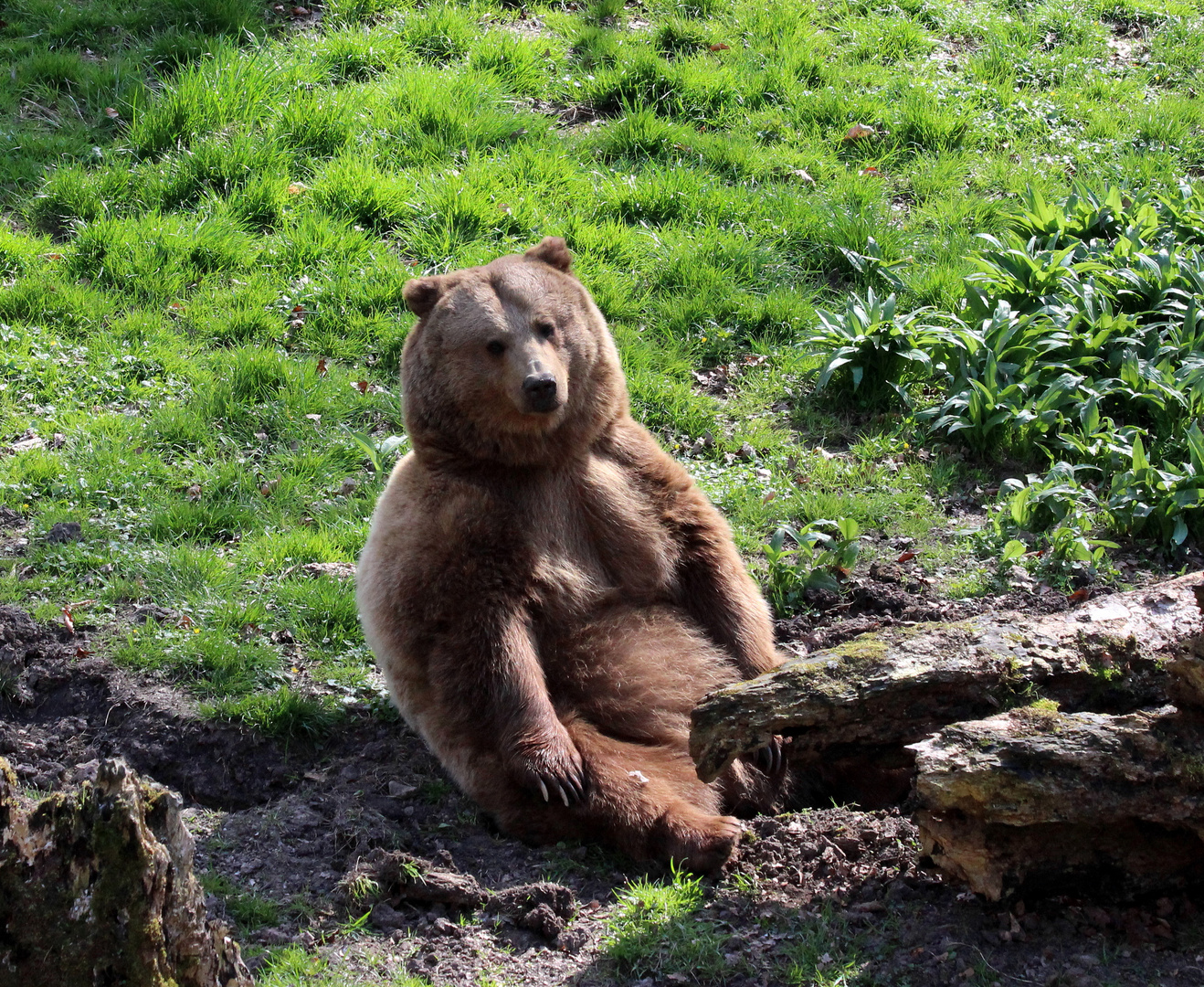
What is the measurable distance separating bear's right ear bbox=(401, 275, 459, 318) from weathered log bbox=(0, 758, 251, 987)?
9.02 feet

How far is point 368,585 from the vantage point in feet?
15.6

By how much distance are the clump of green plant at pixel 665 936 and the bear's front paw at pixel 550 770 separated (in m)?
0.45

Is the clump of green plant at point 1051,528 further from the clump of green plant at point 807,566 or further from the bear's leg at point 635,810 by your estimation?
the bear's leg at point 635,810

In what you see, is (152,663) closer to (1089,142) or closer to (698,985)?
(698,985)

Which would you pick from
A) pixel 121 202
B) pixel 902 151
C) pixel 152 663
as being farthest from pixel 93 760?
pixel 902 151

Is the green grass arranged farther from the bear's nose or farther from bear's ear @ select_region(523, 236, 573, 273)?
bear's ear @ select_region(523, 236, 573, 273)

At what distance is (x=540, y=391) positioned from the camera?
4598 mm

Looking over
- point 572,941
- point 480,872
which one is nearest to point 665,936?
point 572,941

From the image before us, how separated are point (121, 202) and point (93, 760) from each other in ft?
14.3

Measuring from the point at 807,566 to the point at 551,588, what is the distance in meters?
1.69

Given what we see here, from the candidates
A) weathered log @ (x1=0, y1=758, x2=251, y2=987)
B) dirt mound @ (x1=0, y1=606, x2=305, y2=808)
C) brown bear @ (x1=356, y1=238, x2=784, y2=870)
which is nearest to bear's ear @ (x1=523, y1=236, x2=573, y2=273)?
brown bear @ (x1=356, y1=238, x2=784, y2=870)

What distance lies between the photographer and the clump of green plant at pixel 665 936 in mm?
3537

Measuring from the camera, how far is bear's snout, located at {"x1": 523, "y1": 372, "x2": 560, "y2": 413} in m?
4.58

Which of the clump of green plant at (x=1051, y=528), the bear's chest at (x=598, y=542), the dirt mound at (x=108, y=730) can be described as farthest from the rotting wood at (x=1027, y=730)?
the dirt mound at (x=108, y=730)
